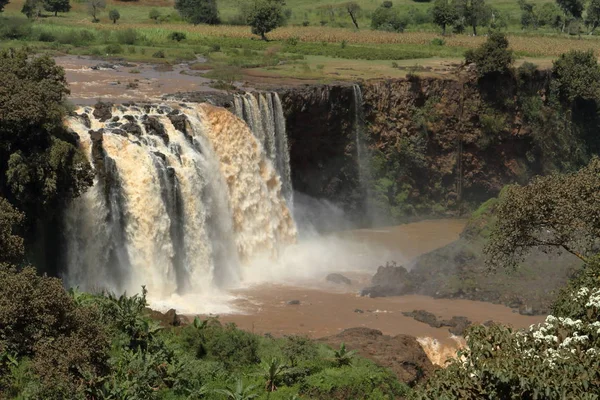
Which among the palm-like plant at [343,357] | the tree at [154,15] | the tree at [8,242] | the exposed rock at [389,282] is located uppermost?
the tree at [154,15]

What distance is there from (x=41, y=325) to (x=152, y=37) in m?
53.0

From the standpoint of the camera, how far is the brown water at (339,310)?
109ft

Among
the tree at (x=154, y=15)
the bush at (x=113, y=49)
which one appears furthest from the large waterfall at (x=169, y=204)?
the tree at (x=154, y=15)

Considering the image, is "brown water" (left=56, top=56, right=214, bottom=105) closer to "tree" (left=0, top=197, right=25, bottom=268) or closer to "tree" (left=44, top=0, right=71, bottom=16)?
"tree" (left=0, top=197, right=25, bottom=268)

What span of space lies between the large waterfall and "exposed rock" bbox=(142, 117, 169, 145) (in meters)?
0.04

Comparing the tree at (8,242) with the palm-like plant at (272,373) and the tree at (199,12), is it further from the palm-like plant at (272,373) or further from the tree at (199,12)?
the tree at (199,12)

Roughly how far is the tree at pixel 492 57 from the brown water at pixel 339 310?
16128 mm

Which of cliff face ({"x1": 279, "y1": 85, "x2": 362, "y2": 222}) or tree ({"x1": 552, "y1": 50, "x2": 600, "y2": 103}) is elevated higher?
tree ({"x1": 552, "y1": 50, "x2": 600, "y2": 103})

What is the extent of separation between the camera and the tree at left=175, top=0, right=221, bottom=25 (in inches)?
3287

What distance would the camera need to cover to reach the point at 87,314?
21.7 metres

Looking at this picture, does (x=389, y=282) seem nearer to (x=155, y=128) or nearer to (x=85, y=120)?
(x=155, y=128)

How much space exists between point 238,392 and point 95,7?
66575 millimetres

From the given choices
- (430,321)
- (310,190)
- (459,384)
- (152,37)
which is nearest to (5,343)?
(459,384)

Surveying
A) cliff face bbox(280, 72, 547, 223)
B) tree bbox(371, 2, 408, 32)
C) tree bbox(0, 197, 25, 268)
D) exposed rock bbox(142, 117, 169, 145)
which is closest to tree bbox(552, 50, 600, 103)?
cliff face bbox(280, 72, 547, 223)
